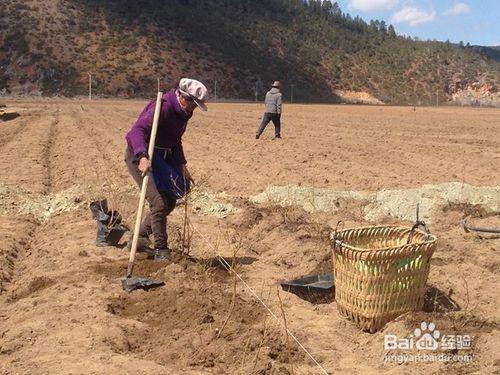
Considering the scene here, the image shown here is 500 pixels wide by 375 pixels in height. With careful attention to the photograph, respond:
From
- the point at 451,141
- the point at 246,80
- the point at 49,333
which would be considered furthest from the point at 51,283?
the point at 246,80

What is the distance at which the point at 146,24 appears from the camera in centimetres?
7150

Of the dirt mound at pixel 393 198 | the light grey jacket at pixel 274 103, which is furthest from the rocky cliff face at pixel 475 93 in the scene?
the dirt mound at pixel 393 198

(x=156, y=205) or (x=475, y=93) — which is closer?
(x=156, y=205)

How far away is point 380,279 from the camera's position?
3826 millimetres

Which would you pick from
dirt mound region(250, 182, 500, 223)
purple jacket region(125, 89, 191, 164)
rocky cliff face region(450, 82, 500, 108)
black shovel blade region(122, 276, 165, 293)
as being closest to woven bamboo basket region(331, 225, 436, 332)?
black shovel blade region(122, 276, 165, 293)

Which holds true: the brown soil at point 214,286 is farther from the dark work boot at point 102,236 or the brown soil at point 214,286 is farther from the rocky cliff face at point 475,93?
the rocky cliff face at point 475,93

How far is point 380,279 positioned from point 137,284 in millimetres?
1938

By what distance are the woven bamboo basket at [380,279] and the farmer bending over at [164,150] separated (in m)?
1.75

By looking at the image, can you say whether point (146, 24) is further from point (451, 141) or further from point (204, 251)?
point (204, 251)

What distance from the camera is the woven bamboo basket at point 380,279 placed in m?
3.82

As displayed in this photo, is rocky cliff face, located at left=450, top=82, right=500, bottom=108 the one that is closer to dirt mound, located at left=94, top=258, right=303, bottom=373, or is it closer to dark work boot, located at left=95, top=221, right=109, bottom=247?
dark work boot, located at left=95, top=221, right=109, bottom=247

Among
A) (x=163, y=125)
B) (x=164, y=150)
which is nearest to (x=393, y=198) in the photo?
(x=164, y=150)
